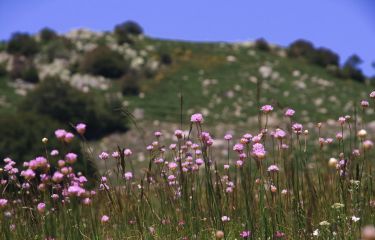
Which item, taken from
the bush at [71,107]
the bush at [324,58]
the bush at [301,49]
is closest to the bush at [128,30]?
the bush at [301,49]

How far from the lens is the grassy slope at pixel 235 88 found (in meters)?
38.5

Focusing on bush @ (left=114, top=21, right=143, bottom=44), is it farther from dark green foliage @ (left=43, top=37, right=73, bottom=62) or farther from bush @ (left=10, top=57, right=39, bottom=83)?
bush @ (left=10, top=57, right=39, bottom=83)

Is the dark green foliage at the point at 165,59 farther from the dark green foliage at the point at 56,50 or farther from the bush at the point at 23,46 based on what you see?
the bush at the point at 23,46

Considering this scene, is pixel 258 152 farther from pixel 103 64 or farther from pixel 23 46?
pixel 23 46

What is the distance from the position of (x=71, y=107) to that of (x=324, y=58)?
101ft

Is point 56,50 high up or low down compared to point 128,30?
down

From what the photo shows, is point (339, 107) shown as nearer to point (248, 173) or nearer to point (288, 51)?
point (288, 51)

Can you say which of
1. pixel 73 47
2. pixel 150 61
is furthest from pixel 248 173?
pixel 73 47

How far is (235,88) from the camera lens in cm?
4278

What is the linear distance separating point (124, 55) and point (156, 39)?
8975mm

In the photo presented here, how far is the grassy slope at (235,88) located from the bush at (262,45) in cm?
186

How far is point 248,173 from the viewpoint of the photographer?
149 inches

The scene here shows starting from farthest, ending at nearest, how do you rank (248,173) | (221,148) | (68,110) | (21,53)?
1. (21,53)
2. (68,110)
3. (221,148)
4. (248,173)

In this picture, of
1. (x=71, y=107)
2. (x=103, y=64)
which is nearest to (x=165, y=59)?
(x=103, y=64)
